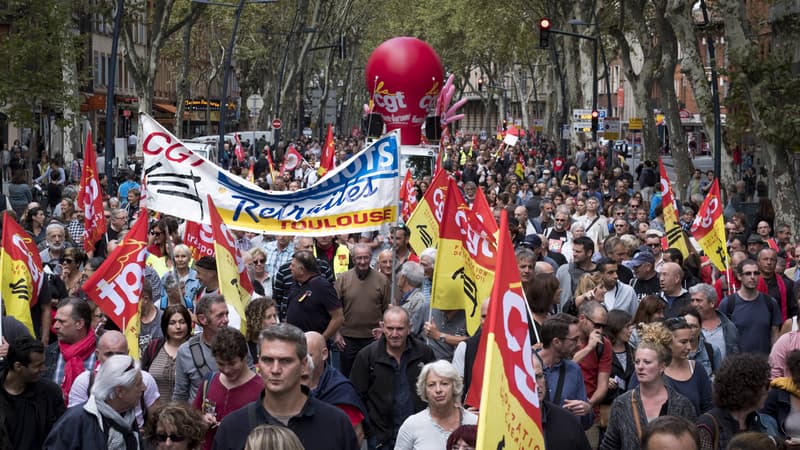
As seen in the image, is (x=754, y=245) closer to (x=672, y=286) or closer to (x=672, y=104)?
(x=672, y=286)

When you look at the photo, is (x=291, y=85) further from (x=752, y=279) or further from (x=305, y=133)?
(x=752, y=279)

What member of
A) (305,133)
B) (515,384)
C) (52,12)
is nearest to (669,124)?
(52,12)

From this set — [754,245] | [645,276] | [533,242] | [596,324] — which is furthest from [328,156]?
[596,324]

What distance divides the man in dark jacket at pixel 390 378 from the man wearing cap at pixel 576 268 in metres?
3.70

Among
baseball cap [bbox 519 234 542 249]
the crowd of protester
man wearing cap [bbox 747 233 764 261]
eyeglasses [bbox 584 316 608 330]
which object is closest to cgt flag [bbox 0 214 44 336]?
the crowd of protester

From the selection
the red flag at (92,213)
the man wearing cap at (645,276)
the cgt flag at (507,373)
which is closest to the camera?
the cgt flag at (507,373)

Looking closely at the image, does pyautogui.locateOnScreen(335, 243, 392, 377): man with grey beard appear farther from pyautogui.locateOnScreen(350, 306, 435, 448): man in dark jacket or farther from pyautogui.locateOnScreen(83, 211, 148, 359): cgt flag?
pyautogui.locateOnScreen(350, 306, 435, 448): man in dark jacket

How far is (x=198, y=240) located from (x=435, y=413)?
627cm

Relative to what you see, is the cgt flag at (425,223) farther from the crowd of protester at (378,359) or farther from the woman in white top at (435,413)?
the woman in white top at (435,413)

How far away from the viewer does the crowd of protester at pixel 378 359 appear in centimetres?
628

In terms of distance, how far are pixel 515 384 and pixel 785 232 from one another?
1269cm

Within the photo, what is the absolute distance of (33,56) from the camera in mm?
34688

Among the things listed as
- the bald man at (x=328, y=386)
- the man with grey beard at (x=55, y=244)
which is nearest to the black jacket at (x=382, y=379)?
the bald man at (x=328, y=386)

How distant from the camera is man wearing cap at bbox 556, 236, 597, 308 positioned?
12.4 meters
